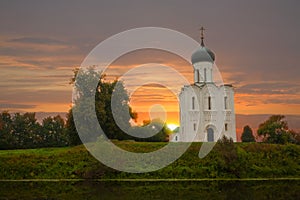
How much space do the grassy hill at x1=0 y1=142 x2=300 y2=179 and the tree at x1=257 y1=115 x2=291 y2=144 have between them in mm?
6761

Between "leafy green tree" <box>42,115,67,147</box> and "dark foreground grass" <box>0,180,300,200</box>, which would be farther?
"leafy green tree" <box>42,115,67,147</box>

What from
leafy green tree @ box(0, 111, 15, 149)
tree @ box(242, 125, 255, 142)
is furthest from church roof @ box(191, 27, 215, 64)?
leafy green tree @ box(0, 111, 15, 149)

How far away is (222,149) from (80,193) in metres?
12.7

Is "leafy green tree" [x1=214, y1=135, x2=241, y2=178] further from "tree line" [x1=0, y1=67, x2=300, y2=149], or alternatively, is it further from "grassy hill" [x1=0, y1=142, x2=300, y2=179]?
"tree line" [x1=0, y1=67, x2=300, y2=149]

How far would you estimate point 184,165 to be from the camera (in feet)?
97.1

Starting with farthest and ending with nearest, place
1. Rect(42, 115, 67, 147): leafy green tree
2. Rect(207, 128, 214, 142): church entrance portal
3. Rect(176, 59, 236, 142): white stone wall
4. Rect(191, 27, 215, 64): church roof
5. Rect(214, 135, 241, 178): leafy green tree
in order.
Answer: Rect(42, 115, 67, 147): leafy green tree → Rect(191, 27, 215, 64): church roof → Rect(207, 128, 214, 142): church entrance portal → Rect(176, 59, 236, 142): white stone wall → Rect(214, 135, 241, 178): leafy green tree

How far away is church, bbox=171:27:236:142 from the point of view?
40625 millimetres

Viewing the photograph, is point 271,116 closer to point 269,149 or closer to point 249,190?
point 269,149

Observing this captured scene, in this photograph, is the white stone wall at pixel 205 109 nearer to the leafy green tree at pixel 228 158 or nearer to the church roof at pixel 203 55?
the church roof at pixel 203 55

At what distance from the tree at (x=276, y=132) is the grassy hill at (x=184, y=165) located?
266 inches

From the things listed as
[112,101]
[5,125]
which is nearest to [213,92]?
[112,101]

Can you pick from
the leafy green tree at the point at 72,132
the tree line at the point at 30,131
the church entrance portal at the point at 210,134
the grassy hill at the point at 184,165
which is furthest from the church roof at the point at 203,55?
the tree line at the point at 30,131

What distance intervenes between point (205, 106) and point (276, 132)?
6.90 meters

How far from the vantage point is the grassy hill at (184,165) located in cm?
2864
